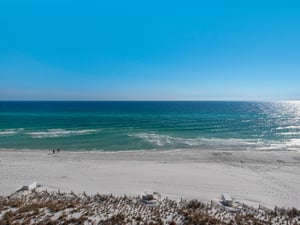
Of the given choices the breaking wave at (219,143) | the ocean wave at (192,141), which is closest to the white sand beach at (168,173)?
the breaking wave at (219,143)

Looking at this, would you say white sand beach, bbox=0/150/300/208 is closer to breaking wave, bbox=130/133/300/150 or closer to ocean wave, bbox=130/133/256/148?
breaking wave, bbox=130/133/300/150

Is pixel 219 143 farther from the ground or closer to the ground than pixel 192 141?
closer to the ground

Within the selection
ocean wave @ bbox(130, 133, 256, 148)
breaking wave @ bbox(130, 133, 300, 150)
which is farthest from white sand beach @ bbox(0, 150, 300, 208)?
ocean wave @ bbox(130, 133, 256, 148)

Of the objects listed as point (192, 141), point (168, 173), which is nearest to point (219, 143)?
point (192, 141)

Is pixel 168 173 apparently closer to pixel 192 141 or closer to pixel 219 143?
pixel 192 141

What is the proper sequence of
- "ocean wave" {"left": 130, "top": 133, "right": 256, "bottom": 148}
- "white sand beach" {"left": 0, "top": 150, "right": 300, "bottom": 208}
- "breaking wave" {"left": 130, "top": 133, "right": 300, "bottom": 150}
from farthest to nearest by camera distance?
"ocean wave" {"left": 130, "top": 133, "right": 256, "bottom": 148}
"breaking wave" {"left": 130, "top": 133, "right": 300, "bottom": 150}
"white sand beach" {"left": 0, "top": 150, "right": 300, "bottom": 208}

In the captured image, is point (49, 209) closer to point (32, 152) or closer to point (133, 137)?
point (32, 152)

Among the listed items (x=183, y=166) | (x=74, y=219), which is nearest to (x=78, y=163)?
(x=183, y=166)

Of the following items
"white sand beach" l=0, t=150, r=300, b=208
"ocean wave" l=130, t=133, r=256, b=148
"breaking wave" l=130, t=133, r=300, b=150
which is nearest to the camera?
"white sand beach" l=0, t=150, r=300, b=208
